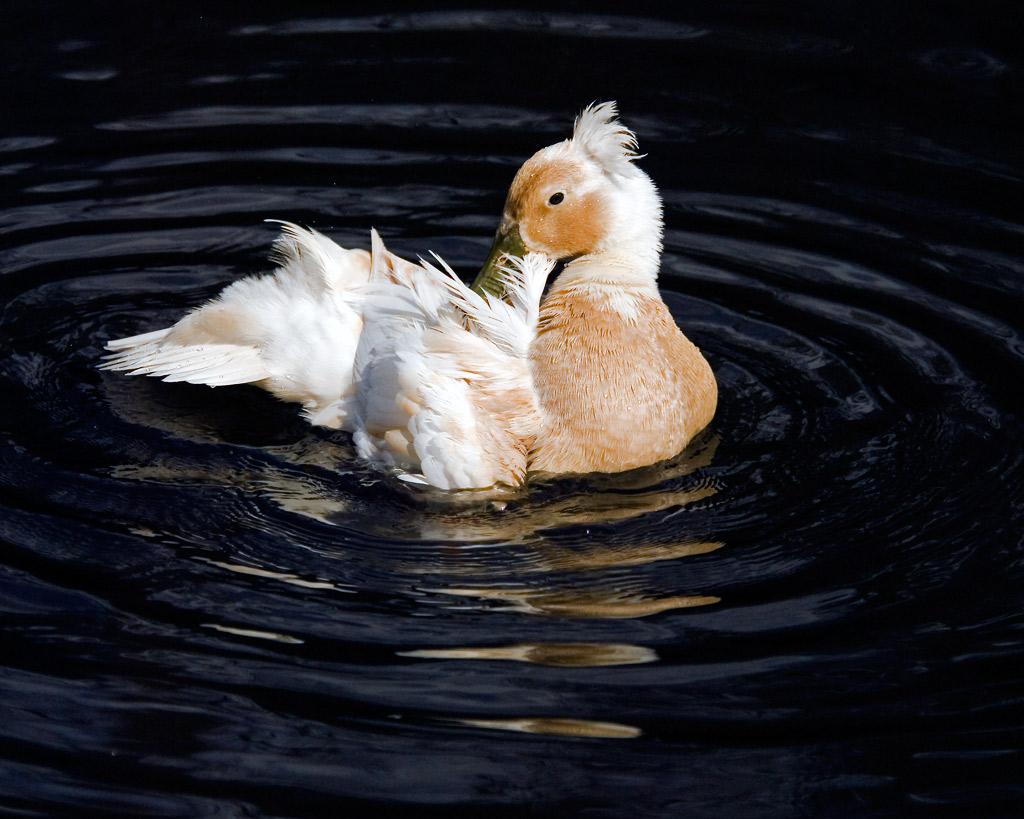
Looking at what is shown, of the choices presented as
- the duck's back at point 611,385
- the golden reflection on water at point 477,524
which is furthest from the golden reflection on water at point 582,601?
the duck's back at point 611,385

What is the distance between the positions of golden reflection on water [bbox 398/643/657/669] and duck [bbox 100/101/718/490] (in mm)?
1076

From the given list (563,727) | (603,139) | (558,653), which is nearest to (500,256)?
(603,139)

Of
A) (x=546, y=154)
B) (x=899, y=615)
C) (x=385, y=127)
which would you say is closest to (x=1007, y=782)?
(x=899, y=615)

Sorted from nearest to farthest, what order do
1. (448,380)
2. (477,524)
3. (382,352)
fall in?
(477,524) → (448,380) → (382,352)

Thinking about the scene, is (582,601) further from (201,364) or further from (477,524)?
(201,364)

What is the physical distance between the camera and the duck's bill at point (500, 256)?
19.1 feet

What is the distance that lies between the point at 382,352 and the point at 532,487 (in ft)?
2.66

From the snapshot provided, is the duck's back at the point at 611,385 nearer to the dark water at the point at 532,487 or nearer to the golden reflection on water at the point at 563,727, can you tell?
the dark water at the point at 532,487

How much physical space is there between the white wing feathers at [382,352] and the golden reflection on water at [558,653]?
1.07 meters

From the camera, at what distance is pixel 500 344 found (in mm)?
5574

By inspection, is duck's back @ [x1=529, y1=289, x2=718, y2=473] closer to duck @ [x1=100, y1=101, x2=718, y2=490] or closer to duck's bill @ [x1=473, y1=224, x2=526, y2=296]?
duck @ [x1=100, y1=101, x2=718, y2=490]

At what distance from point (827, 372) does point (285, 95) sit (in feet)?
12.8

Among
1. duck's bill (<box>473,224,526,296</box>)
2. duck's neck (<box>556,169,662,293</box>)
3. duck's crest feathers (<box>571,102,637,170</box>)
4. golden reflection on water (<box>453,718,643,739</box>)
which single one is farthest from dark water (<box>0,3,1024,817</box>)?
duck's crest feathers (<box>571,102,637,170</box>)

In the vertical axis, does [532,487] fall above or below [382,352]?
below
